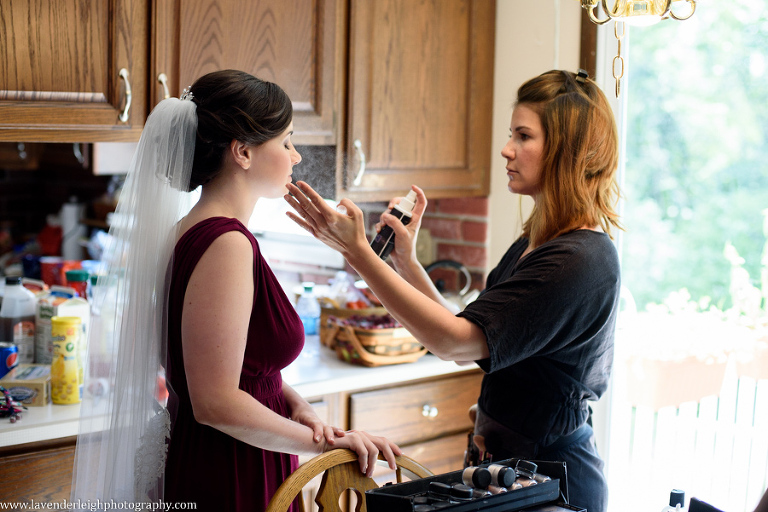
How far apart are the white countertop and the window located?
540 millimetres

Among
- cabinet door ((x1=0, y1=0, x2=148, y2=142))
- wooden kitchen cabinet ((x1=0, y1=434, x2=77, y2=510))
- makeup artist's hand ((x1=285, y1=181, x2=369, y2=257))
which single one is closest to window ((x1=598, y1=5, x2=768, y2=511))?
makeup artist's hand ((x1=285, y1=181, x2=369, y2=257))

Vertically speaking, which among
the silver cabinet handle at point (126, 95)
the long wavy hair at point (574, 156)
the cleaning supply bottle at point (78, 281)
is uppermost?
the silver cabinet handle at point (126, 95)

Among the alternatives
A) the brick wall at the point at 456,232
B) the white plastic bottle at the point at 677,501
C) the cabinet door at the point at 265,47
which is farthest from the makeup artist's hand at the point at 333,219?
the brick wall at the point at 456,232

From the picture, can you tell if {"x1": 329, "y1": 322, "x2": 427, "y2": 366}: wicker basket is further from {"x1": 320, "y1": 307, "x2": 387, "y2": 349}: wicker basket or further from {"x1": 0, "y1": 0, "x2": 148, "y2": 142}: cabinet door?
{"x1": 0, "y1": 0, "x2": 148, "y2": 142}: cabinet door

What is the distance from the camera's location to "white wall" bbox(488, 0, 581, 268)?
2.25 meters

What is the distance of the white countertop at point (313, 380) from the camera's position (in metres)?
1.55

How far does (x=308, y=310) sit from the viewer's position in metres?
2.36

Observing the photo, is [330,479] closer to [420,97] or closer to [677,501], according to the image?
[677,501]

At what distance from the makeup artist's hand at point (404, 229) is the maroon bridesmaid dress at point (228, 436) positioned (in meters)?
0.33

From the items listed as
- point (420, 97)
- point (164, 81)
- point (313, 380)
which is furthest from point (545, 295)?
point (420, 97)

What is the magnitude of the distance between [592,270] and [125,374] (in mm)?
834

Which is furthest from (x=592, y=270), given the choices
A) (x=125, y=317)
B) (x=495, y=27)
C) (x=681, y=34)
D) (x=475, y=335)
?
(x=495, y=27)

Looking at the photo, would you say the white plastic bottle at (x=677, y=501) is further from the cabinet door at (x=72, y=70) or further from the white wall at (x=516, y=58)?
the cabinet door at (x=72, y=70)

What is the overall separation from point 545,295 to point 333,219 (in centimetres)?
39
